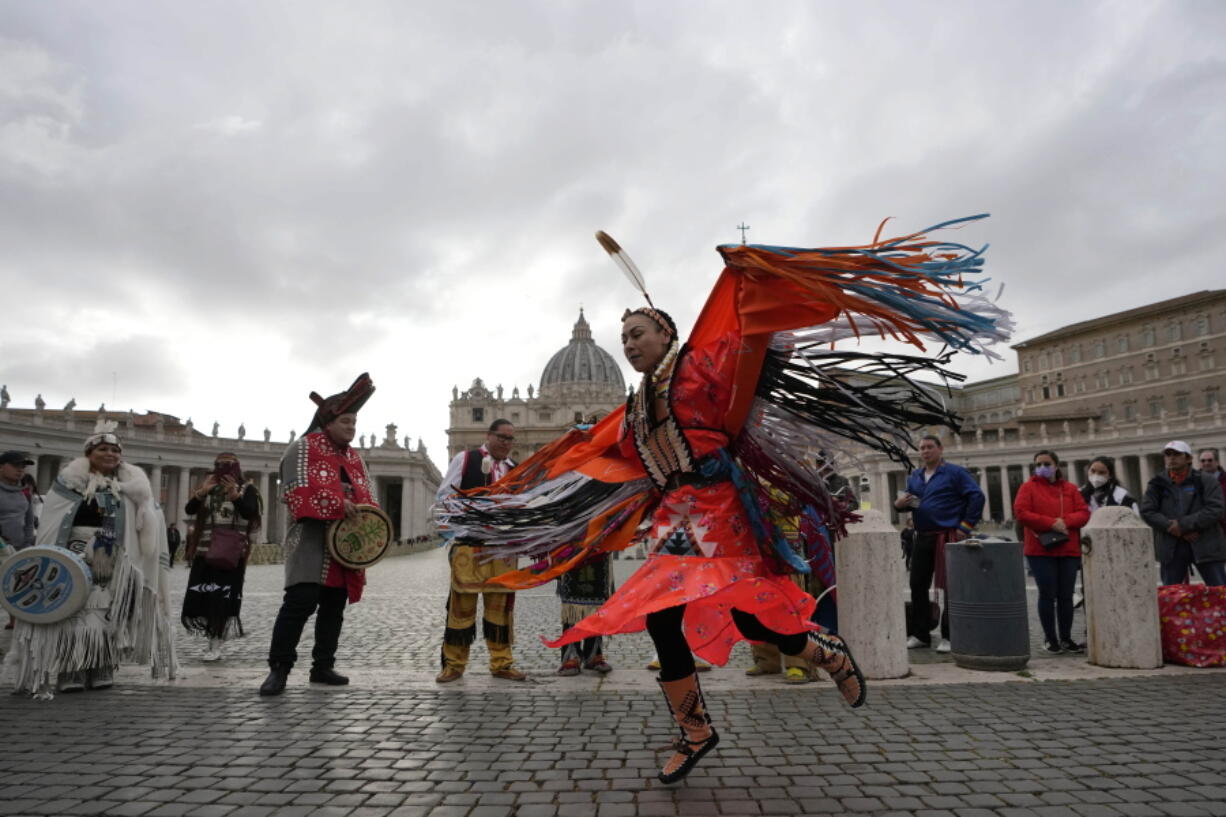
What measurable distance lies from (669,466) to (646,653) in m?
4.54

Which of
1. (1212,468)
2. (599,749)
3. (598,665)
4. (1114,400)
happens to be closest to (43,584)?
(598,665)

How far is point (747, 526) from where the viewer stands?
12.5 ft

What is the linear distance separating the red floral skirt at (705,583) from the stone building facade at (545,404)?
11182cm

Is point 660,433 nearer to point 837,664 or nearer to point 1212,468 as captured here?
point 837,664

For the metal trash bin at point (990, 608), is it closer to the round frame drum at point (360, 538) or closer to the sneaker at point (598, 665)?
the sneaker at point (598, 665)

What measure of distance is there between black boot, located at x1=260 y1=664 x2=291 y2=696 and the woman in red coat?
22.2ft

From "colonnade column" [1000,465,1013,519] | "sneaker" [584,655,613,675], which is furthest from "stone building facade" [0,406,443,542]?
"colonnade column" [1000,465,1013,519]

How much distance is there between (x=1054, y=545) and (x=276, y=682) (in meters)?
7.04

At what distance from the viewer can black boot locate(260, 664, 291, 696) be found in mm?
5758

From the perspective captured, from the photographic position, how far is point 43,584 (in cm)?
580

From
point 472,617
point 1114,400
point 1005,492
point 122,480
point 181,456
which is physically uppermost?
point 1114,400

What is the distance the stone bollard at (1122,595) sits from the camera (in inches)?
254

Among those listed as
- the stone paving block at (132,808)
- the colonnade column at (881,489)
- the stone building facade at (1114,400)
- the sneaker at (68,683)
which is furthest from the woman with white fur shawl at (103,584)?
the colonnade column at (881,489)

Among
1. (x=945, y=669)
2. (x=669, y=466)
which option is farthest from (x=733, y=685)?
(x=669, y=466)
